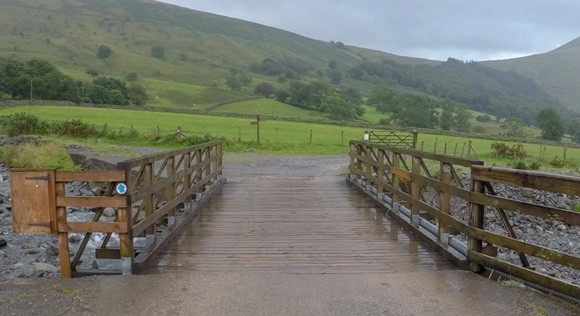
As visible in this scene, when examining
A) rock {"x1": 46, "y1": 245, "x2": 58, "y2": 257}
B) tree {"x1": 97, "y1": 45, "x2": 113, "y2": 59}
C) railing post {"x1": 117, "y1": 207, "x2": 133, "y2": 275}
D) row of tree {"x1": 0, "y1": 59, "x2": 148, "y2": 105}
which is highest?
tree {"x1": 97, "y1": 45, "x2": 113, "y2": 59}

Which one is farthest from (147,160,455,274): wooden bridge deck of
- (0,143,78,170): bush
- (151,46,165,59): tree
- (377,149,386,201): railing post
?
(151,46,165,59): tree

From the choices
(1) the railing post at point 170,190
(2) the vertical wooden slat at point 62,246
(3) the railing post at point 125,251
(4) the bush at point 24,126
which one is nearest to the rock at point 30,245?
(1) the railing post at point 170,190

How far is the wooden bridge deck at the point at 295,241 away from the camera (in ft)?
19.3

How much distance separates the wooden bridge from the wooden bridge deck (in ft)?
0.05

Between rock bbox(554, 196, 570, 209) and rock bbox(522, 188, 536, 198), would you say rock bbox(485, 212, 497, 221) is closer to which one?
rock bbox(522, 188, 536, 198)

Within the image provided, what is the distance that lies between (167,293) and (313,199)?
21.2ft

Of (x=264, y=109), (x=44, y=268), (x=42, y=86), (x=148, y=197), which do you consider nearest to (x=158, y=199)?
(x=148, y=197)

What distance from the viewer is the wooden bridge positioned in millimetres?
5188

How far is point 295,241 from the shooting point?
7.11m

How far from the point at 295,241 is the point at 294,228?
33.9 inches

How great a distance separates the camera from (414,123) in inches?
3688

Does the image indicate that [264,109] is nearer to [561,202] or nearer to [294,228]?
[561,202]

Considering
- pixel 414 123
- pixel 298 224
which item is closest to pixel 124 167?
pixel 298 224

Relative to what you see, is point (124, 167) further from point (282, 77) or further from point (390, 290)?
point (282, 77)
